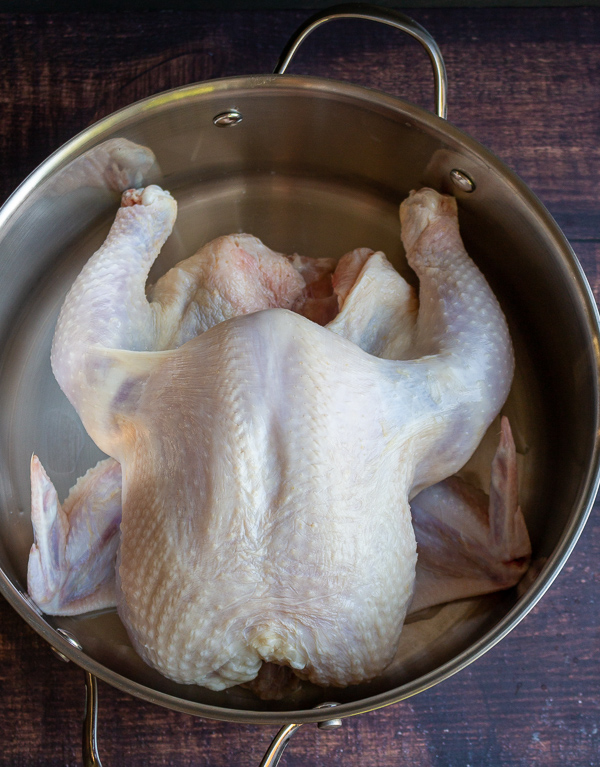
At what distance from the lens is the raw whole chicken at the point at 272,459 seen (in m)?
0.62

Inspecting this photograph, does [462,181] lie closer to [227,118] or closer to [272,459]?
[227,118]

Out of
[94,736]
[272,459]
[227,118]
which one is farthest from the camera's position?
[227,118]

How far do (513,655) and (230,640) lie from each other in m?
0.47

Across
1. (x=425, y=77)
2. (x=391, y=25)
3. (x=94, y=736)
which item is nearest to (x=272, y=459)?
(x=94, y=736)

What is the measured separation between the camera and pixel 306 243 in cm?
104

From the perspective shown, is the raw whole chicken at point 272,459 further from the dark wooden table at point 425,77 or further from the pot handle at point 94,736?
the dark wooden table at point 425,77

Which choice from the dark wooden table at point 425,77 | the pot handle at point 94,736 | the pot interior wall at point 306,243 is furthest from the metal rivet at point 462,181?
the pot handle at point 94,736

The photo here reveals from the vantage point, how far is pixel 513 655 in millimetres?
907

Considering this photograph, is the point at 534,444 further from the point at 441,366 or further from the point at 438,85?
the point at 438,85

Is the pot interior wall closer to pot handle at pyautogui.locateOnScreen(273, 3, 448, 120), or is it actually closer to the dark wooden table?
pot handle at pyautogui.locateOnScreen(273, 3, 448, 120)

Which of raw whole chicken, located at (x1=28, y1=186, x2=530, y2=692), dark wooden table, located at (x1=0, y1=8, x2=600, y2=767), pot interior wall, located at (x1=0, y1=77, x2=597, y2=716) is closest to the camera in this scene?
raw whole chicken, located at (x1=28, y1=186, x2=530, y2=692)

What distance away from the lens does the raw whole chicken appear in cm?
62

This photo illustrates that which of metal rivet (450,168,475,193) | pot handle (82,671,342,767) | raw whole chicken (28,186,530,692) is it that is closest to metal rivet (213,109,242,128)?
raw whole chicken (28,186,530,692)

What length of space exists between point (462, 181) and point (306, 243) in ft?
0.93
